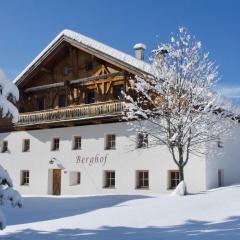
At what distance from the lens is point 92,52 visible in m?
25.1

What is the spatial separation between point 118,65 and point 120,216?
39.4 feet

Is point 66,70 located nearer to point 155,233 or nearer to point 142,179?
point 142,179

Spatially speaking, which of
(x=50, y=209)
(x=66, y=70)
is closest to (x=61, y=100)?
(x=66, y=70)

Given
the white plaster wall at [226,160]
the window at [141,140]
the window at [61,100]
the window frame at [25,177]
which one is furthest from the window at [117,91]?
the window frame at [25,177]

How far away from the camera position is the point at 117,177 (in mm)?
23547

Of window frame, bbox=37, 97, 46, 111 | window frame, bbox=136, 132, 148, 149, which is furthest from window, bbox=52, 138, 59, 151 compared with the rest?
window frame, bbox=136, 132, 148, 149

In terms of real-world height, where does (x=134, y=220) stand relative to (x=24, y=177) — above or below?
below

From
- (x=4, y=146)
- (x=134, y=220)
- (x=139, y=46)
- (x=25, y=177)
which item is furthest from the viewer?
(x=4, y=146)

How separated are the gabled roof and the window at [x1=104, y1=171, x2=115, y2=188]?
240 inches

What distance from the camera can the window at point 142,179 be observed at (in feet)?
75.3

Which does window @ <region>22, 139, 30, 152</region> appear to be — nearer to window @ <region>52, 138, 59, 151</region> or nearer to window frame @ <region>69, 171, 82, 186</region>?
window @ <region>52, 138, 59, 151</region>

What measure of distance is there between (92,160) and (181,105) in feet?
23.5

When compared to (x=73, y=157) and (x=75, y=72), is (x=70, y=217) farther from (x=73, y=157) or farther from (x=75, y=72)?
(x=75, y=72)

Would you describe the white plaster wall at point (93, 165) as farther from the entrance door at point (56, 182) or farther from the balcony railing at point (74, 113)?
the balcony railing at point (74, 113)
